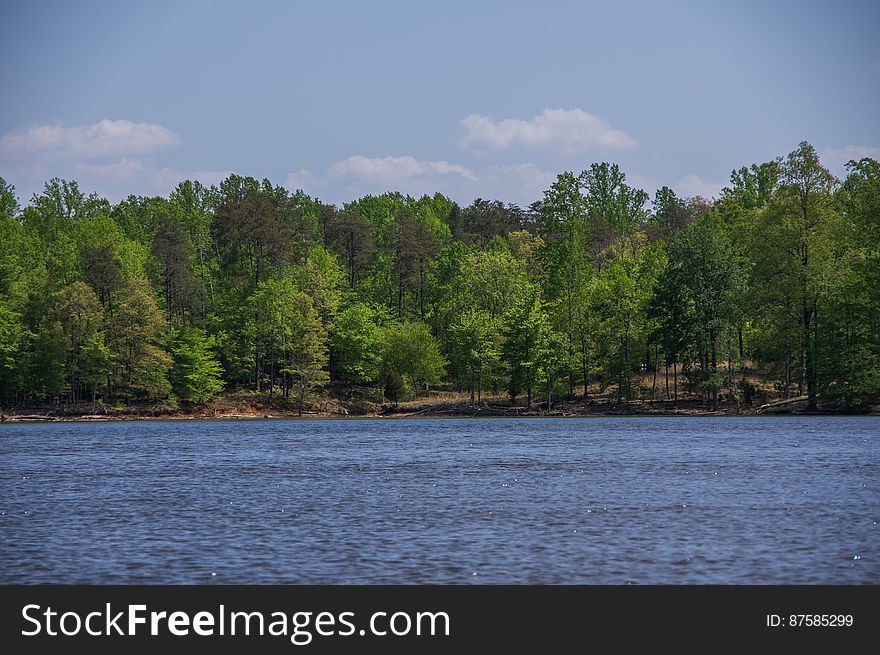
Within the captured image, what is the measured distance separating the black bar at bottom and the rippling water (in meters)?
1.02

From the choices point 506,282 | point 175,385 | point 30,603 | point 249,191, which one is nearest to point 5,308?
point 175,385

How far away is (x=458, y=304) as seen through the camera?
→ 123250 millimetres

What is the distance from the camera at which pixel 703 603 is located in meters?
19.5

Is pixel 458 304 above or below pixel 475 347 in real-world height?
above

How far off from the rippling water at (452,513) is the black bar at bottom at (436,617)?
1018 millimetres

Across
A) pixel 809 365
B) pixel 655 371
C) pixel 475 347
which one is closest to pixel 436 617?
pixel 809 365

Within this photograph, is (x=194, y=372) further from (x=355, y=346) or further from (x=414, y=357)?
(x=414, y=357)

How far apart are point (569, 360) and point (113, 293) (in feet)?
166

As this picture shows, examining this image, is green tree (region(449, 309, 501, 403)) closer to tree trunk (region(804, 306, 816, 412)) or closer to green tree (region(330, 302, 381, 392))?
green tree (region(330, 302, 381, 392))

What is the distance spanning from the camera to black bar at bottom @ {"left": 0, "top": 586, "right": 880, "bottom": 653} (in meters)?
17.8

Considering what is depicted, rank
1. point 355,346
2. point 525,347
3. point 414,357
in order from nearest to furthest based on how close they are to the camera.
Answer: point 525,347, point 414,357, point 355,346

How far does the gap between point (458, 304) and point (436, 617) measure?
344 ft

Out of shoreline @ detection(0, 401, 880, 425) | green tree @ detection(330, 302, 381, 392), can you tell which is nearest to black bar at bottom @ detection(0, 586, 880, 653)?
shoreline @ detection(0, 401, 880, 425)

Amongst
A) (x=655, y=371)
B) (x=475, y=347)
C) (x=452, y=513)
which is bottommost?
(x=452, y=513)
